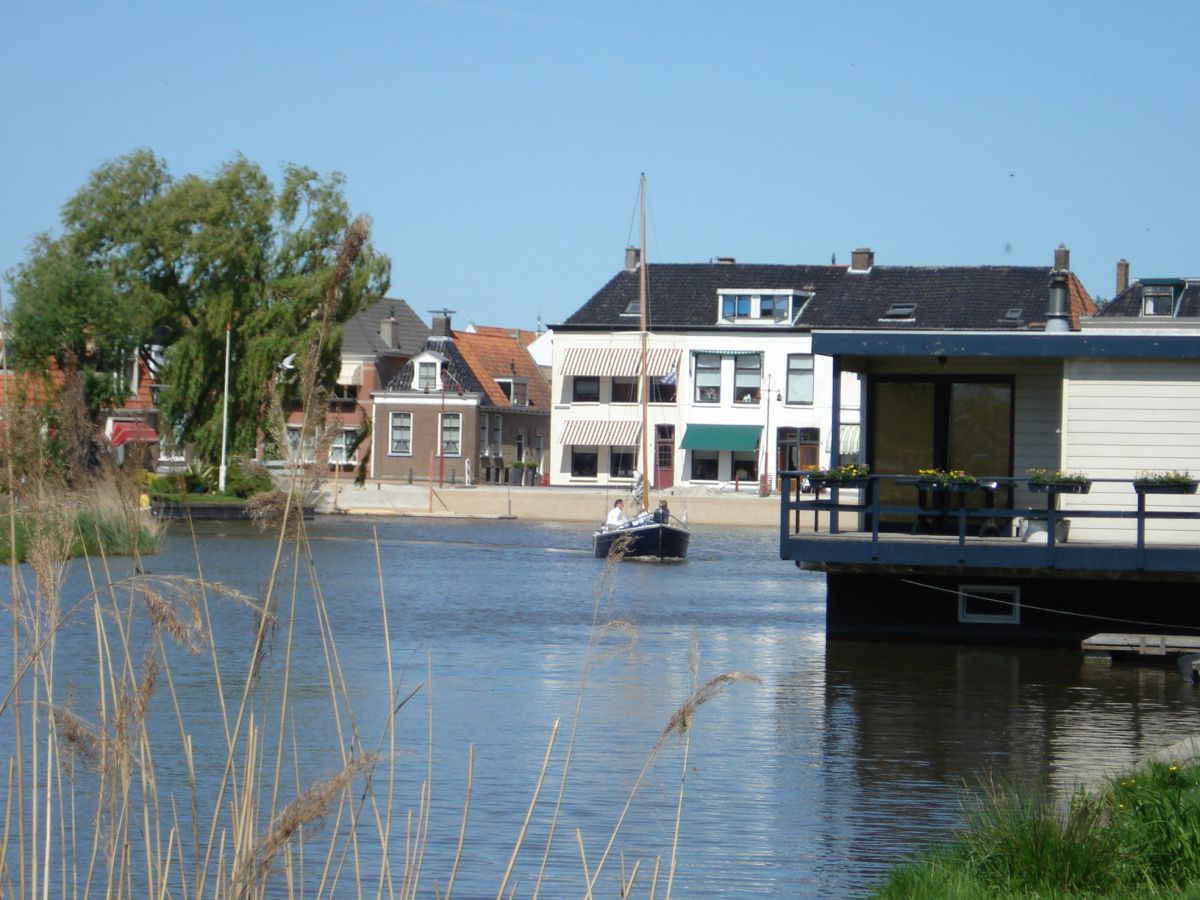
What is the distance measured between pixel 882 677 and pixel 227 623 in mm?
9240

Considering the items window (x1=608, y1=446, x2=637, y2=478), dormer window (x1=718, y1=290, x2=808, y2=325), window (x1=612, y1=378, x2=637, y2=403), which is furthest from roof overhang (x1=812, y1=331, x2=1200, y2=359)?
window (x1=608, y1=446, x2=637, y2=478)

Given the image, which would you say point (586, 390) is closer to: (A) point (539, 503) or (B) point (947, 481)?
(A) point (539, 503)

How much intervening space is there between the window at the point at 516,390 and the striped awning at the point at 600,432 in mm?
7683

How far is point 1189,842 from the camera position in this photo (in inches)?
291

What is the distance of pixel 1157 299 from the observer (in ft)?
160

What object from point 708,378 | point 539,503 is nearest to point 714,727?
point 539,503

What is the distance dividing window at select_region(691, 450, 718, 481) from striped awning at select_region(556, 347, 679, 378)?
370 cm

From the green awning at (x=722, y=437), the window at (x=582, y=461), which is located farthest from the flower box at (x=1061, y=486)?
the window at (x=582, y=461)

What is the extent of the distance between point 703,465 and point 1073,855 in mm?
60981

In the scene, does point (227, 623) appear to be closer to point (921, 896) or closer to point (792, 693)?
point (792, 693)

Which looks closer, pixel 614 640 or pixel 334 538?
pixel 614 640

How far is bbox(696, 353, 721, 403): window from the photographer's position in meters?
67.7

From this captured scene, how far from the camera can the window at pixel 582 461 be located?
234ft

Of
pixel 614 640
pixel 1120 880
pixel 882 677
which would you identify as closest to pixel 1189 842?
pixel 1120 880
